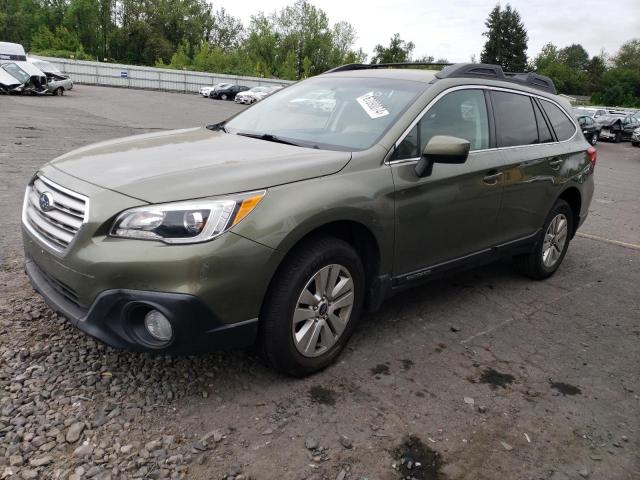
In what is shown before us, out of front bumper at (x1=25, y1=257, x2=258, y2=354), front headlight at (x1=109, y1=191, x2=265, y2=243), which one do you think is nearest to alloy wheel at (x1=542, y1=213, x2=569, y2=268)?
front bumper at (x1=25, y1=257, x2=258, y2=354)

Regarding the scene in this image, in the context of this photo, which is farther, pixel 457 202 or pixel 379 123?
pixel 457 202

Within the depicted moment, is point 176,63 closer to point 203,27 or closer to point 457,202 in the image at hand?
point 203,27

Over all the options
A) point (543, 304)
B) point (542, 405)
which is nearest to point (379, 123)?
point (542, 405)

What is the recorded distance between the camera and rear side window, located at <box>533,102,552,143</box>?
4766 mm

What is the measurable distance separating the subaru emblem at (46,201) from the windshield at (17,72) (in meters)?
28.4

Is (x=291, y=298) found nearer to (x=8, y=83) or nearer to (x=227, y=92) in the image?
(x=8, y=83)

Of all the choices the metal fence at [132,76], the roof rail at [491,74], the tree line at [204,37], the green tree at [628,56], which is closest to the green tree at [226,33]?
the tree line at [204,37]

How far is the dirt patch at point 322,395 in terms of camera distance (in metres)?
2.99

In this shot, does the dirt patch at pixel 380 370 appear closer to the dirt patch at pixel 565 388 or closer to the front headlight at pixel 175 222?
the dirt patch at pixel 565 388

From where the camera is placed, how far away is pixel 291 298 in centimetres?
289

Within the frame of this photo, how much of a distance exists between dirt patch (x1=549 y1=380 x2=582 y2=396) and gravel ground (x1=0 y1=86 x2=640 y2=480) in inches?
0.4

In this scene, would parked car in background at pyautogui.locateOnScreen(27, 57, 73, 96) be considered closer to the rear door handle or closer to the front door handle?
the rear door handle

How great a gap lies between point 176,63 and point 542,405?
71.5 m

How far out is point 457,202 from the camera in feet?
12.5
